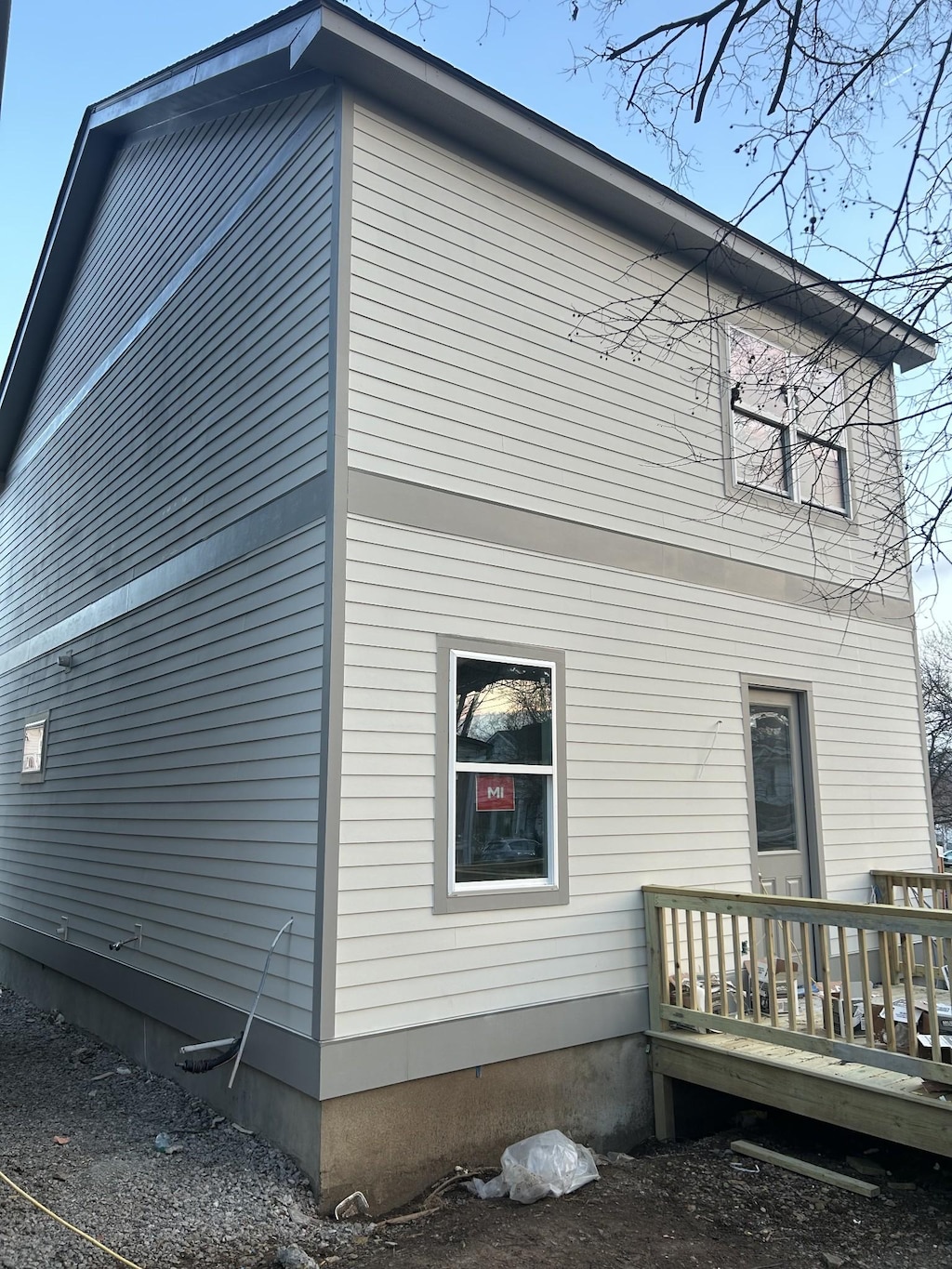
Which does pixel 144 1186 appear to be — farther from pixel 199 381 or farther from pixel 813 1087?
pixel 199 381

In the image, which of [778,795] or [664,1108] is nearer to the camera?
[664,1108]

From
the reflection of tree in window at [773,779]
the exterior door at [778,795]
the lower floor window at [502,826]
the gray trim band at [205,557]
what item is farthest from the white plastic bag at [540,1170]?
the gray trim band at [205,557]

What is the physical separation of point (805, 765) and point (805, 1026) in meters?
2.60

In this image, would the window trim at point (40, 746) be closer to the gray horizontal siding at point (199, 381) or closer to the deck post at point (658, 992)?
the gray horizontal siding at point (199, 381)

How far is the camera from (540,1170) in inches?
203

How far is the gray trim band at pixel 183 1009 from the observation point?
4984 mm

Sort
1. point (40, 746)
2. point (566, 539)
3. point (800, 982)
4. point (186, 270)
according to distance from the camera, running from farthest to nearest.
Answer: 1. point (40, 746)
2. point (186, 270)
3. point (800, 982)
4. point (566, 539)

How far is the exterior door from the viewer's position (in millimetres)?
7570

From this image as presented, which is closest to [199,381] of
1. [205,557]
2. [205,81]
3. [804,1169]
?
[205,557]

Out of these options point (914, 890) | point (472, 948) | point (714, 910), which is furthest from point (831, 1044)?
point (914, 890)

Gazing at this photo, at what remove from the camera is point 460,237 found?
6.29 meters

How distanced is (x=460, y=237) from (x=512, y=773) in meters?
3.47

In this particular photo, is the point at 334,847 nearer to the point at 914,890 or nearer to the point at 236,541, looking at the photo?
the point at 236,541

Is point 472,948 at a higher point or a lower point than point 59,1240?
higher
